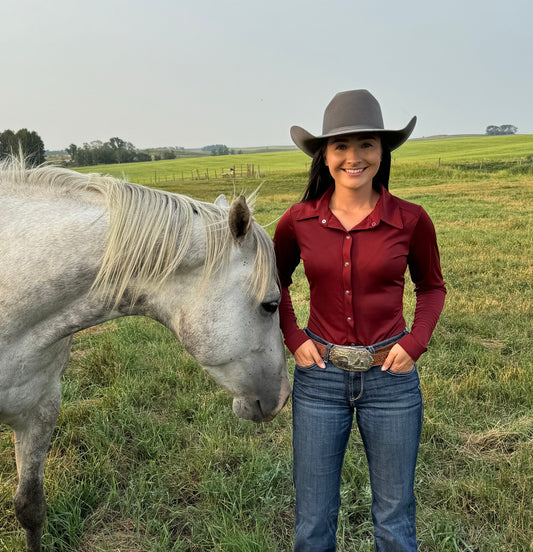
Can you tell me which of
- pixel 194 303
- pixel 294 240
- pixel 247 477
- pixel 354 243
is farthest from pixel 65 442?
pixel 354 243

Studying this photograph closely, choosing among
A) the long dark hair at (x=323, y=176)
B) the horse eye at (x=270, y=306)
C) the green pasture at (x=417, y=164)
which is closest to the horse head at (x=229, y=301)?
the horse eye at (x=270, y=306)

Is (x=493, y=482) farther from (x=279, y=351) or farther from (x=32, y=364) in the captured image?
(x=32, y=364)

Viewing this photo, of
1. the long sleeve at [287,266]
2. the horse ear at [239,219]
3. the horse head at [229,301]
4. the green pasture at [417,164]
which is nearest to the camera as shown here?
the horse ear at [239,219]

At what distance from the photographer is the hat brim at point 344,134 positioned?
1629 millimetres

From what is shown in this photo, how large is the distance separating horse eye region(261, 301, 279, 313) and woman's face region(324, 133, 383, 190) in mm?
566

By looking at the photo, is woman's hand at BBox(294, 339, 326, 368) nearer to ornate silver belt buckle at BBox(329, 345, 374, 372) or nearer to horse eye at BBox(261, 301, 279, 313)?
ornate silver belt buckle at BBox(329, 345, 374, 372)

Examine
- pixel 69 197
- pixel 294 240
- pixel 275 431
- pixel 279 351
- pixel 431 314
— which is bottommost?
pixel 275 431

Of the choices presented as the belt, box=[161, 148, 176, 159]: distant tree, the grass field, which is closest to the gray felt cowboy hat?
the belt

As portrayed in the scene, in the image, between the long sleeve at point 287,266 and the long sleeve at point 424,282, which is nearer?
the long sleeve at point 424,282

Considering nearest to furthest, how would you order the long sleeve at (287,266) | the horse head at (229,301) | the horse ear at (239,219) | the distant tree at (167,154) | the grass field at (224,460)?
the horse ear at (239,219), the horse head at (229,301), the long sleeve at (287,266), the grass field at (224,460), the distant tree at (167,154)

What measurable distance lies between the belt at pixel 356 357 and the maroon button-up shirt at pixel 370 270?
0.05m

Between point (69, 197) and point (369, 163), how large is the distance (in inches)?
49.4

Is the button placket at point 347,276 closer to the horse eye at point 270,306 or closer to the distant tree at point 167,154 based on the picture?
the horse eye at point 270,306

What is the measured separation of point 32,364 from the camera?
183cm
